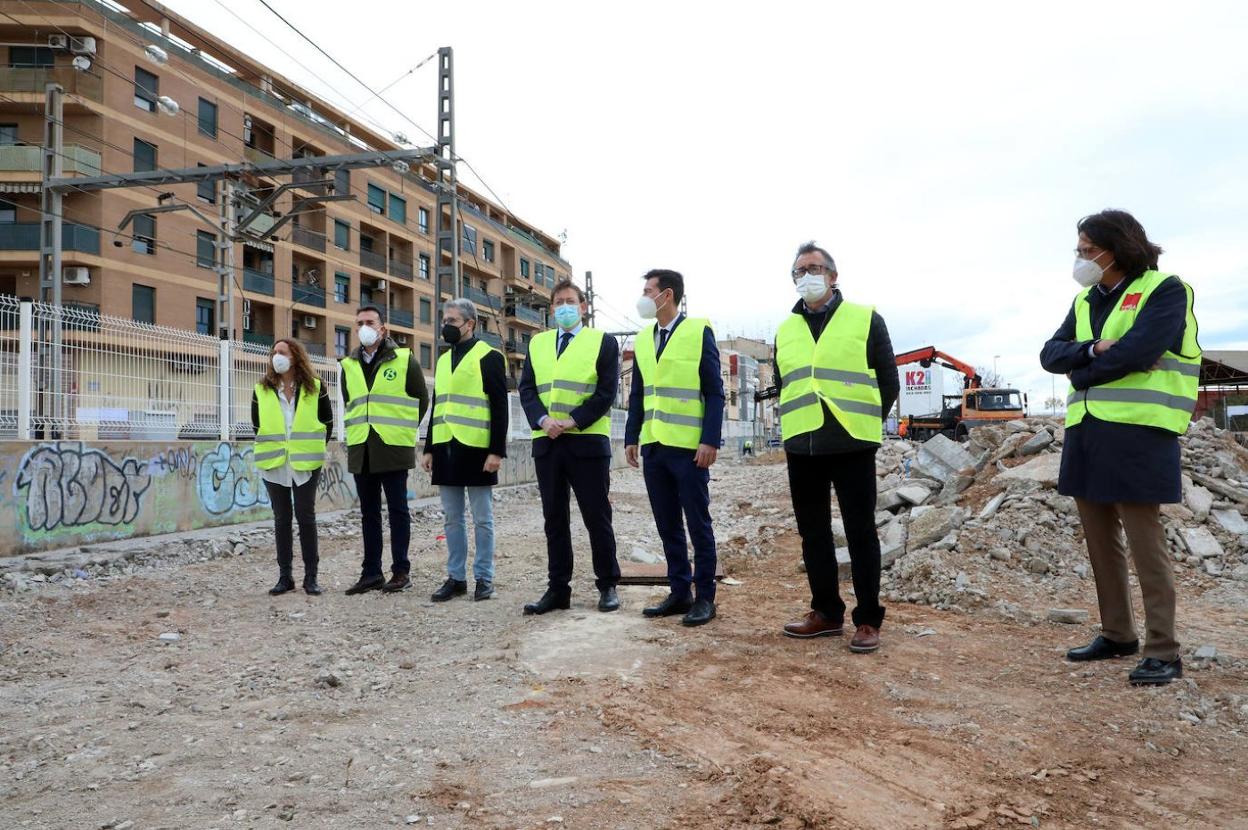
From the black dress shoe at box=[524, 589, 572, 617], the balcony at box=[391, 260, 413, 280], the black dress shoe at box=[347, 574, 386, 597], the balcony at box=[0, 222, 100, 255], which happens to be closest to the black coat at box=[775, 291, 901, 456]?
the black dress shoe at box=[524, 589, 572, 617]

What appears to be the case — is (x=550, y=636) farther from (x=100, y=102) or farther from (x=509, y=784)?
(x=100, y=102)

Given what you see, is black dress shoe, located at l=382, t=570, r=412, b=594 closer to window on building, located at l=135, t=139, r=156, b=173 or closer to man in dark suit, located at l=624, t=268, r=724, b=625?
man in dark suit, located at l=624, t=268, r=724, b=625

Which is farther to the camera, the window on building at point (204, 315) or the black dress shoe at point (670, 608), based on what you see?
the window on building at point (204, 315)

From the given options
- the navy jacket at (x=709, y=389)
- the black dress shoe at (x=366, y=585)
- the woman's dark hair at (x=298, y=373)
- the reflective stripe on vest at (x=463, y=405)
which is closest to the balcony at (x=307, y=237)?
the woman's dark hair at (x=298, y=373)

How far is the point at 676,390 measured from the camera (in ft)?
15.3

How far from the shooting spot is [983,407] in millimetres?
30484

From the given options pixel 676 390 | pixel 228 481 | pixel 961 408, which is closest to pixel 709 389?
pixel 676 390

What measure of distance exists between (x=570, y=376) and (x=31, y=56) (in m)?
32.8

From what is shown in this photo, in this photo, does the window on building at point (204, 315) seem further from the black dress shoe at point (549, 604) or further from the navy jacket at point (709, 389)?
the navy jacket at point (709, 389)

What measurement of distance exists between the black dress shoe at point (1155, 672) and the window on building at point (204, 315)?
3384 centimetres

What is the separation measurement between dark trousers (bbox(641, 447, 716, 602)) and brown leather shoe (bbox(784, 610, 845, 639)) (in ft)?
1.84

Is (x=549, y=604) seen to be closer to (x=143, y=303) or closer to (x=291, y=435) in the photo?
(x=291, y=435)

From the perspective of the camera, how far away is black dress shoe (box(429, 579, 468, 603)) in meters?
5.46

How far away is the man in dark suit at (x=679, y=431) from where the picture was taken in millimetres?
4633
